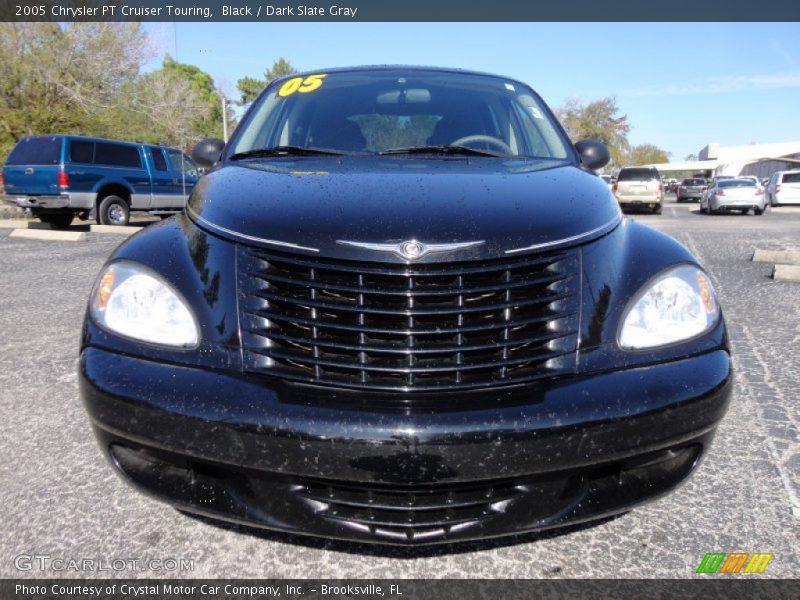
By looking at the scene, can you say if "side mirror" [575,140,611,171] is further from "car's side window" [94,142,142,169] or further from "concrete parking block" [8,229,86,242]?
"car's side window" [94,142,142,169]

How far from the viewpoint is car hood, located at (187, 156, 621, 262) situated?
1761 mm

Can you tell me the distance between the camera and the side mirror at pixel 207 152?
313 cm

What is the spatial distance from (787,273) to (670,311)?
5.35 metres

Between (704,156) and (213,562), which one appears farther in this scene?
(704,156)

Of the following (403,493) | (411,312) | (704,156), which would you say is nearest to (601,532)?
(403,493)

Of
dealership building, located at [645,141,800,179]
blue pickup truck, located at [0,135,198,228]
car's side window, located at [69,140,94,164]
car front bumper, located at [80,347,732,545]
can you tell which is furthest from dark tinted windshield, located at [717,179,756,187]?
dealership building, located at [645,141,800,179]

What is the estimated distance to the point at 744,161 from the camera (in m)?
79.2

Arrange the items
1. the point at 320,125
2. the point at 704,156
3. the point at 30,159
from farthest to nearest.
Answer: the point at 704,156 < the point at 30,159 < the point at 320,125

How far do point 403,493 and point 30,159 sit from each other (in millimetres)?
13816

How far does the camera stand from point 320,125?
2982mm

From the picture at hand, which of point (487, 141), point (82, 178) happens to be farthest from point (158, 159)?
point (487, 141)

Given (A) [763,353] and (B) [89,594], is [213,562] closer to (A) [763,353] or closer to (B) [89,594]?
(B) [89,594]

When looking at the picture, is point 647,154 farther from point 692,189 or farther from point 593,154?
point 593,154

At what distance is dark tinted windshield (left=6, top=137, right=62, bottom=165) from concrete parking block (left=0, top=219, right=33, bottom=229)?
6.50 feet
